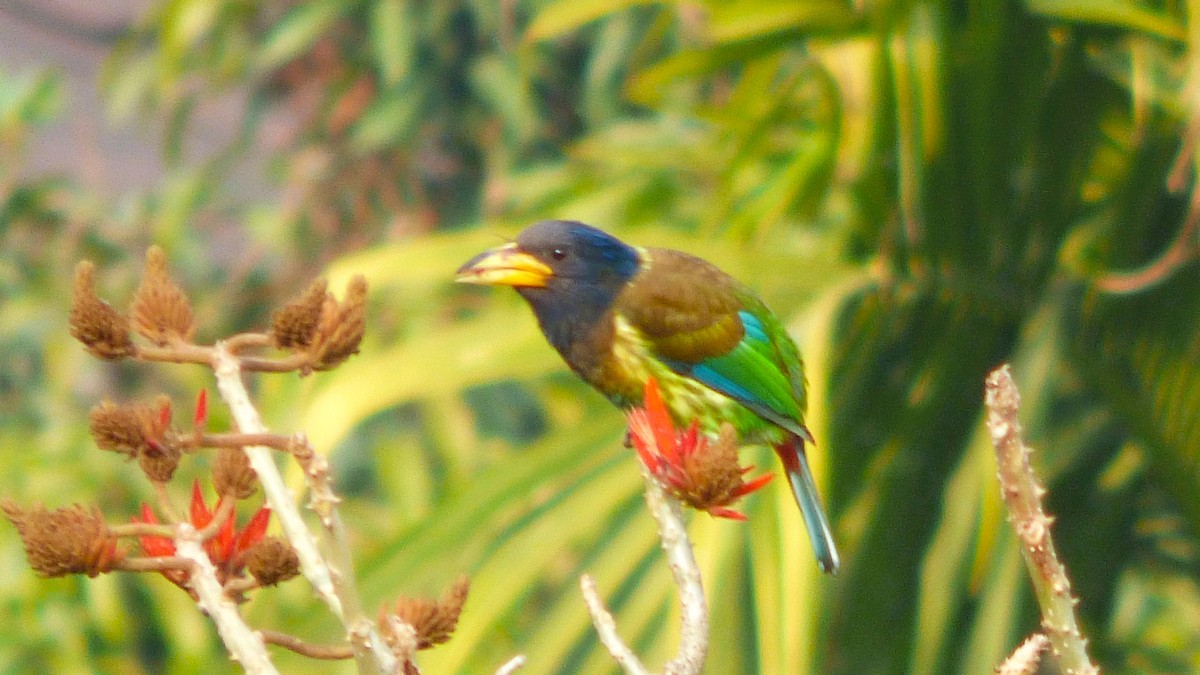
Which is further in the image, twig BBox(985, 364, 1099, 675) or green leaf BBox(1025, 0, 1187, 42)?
green leaf BBox(1025, 0, 1187, 42)

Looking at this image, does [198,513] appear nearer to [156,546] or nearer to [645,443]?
[156,546]

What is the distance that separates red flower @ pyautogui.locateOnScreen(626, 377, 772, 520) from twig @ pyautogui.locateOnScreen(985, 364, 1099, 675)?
0.45 ft

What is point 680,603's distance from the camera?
0.87 meters

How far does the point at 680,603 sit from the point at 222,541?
253 millimetres

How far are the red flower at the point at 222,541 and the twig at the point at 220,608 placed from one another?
0.03m

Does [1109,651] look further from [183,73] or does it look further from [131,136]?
[131,136]

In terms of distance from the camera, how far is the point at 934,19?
2.23m

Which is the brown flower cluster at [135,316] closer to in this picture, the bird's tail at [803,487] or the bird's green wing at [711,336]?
the bird's green wing at [711,336]

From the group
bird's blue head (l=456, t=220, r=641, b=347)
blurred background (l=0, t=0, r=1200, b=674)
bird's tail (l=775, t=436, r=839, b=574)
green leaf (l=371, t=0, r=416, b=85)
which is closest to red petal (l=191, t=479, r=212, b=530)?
bird's blue head (l=456, t=220, r=641, b=347)

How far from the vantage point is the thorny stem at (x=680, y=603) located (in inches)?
31.8

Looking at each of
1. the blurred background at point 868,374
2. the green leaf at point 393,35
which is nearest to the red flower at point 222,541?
the blurred background at point 868,374

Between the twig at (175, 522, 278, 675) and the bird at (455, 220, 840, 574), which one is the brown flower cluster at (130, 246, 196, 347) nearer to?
the twig at (175, 522, 278, 675)

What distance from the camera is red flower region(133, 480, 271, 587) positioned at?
2.64 feet

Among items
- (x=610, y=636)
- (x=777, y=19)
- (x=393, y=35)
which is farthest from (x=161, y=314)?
(x=393, y=35)
